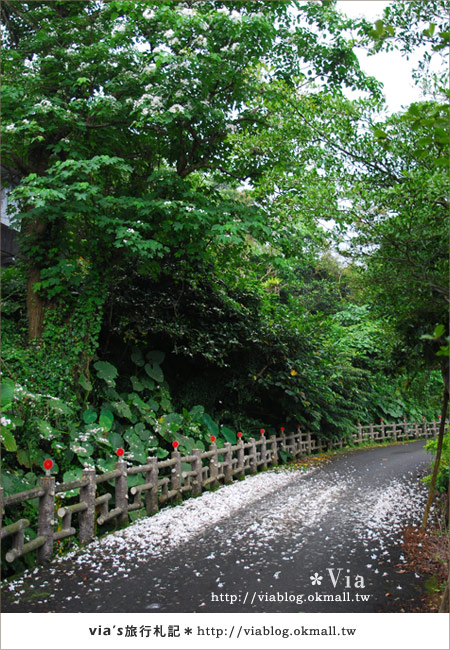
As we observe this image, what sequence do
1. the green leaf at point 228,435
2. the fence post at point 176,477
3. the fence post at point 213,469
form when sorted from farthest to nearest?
the green leaf at point 228,435 < the fence post at point 213,469 < the fence post at point 176,477

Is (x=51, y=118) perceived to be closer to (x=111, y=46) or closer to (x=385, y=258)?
(x=111, y=46)

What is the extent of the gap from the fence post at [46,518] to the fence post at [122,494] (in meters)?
1.31

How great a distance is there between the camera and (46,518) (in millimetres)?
5352

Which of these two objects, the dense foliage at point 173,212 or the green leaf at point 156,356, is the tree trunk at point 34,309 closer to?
the dense foliage at point 173,212

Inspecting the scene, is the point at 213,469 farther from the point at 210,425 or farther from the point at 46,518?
the point at 46,518

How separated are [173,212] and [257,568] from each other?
4834 millimetres

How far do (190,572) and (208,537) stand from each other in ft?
3.65

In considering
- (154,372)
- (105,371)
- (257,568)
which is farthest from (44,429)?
(154,372)

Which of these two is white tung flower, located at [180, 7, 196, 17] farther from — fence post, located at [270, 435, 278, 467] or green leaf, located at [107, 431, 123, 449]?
fence post, located at [270, 435, 278, 467]

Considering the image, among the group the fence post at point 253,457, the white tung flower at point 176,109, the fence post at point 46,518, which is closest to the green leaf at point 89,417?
the fence post at point 46,518

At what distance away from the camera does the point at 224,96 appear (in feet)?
27.3

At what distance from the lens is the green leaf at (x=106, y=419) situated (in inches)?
312

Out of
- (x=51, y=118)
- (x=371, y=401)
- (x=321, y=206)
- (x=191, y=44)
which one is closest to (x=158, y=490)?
(x=321, y=206)

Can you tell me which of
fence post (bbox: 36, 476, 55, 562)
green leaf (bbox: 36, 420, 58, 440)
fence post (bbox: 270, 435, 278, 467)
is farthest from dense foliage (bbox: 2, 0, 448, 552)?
fence post (bbox: 270, 435, 278, 467)
